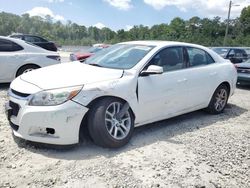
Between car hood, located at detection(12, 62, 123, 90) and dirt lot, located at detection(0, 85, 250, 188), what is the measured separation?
2.87ft

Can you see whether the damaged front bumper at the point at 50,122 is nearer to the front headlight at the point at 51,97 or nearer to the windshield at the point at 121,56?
the front headlight at the point at 51,97

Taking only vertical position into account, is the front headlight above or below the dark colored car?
below

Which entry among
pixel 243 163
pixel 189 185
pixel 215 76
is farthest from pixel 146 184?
pixel 215 76

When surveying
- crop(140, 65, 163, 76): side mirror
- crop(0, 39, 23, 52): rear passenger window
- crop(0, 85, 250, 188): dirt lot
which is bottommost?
crop(0, 85, 250, 188): dirt lot

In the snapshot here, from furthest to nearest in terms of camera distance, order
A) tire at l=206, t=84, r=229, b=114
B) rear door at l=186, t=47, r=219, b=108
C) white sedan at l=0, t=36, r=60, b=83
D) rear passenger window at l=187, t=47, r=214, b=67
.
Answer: white sedan at l=0, t=36, r=60, b=83 → tire at l=206, t=84, r=229, b=114 → rear passenger window at l=187, t=47, r=214, b=67 → rear door at l=186, t=47, r=219, b=108

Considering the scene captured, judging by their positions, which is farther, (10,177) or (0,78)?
(0,78)

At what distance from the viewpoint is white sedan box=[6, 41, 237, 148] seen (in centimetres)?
374

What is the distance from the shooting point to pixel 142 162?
Result: 373 cm

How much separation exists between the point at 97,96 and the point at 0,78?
474 cm

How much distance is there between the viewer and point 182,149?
420cm

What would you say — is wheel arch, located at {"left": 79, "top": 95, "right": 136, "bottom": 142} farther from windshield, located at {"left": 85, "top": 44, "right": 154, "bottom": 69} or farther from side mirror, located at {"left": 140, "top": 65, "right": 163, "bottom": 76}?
windshield, located at {"left": 85, "top": 44, "right": 154, "bottom": 69}

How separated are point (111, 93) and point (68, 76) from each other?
65 centimetres

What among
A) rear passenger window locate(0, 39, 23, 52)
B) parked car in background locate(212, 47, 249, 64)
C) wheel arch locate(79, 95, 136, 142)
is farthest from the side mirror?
parked car in background locate(212, 47, 249, 64)

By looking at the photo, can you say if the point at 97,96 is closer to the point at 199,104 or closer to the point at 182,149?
the point at 182,149
